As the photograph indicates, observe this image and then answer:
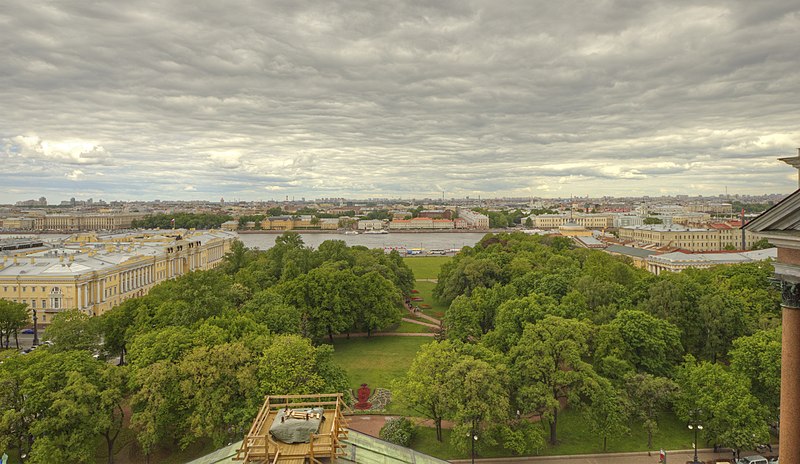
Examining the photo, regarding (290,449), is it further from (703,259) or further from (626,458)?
(703,259)

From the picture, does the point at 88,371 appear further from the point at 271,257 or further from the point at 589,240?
the point at 589,240

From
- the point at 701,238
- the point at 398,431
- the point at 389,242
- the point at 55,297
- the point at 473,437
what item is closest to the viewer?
the point at 473,437

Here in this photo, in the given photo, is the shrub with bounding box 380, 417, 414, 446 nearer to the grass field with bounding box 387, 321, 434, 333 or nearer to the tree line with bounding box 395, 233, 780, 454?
the tree line with bounding box 395, 233, 780, 454

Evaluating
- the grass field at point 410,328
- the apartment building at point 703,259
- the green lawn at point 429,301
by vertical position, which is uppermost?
the apartment building at point 703,259

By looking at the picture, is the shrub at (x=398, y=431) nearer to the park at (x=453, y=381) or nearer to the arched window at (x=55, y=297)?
the park at (x=453, y=381)

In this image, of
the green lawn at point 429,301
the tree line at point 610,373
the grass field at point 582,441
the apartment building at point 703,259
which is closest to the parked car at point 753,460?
the tree line at point 610,373

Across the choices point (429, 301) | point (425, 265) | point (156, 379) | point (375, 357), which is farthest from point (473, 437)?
point (425, 265)
